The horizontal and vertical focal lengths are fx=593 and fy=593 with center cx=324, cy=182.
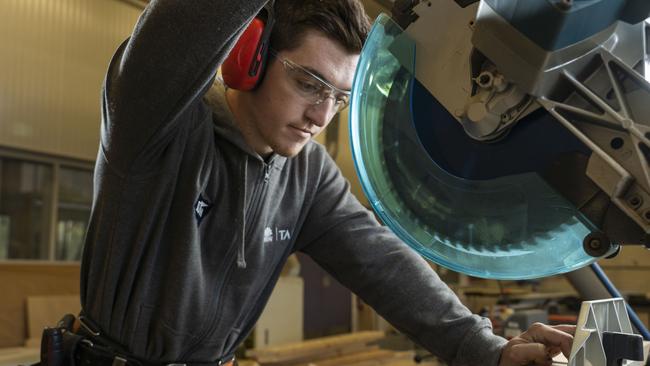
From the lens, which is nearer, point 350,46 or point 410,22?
point 410,22

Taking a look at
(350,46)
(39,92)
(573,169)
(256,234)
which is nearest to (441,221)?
(573,169)

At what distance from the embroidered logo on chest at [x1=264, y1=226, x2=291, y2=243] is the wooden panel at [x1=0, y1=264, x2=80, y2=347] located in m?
2.62

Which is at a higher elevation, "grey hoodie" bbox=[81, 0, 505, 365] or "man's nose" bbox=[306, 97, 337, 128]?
"man's nose" bbox=[306, 97, 337, 128]

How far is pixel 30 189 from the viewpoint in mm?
3805

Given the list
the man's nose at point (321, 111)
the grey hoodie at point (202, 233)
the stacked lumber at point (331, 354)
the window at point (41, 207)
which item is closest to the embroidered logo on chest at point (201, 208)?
the grey hoodie at point (202, 233)

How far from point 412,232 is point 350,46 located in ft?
1.54

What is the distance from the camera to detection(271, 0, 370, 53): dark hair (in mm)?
1116

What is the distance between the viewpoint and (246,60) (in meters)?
1.05

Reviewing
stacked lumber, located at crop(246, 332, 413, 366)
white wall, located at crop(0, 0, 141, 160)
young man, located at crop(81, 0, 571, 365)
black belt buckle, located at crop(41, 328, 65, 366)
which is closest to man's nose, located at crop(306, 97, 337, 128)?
young man, located at crop(81, 0, 571, 365)

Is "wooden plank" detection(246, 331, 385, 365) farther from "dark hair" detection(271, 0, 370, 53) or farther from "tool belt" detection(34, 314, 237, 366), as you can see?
"dark hair" detection(271, 0, 370, 53)

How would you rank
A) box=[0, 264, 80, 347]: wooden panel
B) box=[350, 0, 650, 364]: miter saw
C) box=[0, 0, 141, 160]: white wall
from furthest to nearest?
box=[0, 0, 141, 160]: white wall → box=[0, 264, 80, 347]: wooden panel → box=[350, 0, 650, 364]: miter saw

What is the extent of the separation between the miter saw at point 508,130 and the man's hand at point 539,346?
0.92 feet

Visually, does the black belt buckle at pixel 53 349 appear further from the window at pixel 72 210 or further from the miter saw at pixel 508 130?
the window at pixel 72 210

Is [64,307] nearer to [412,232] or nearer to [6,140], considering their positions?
[6,140]
